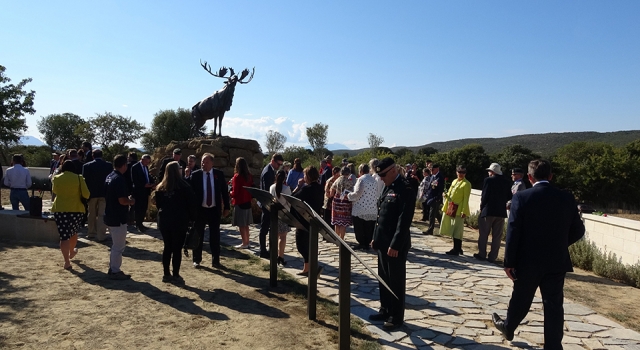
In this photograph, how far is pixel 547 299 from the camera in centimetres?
399

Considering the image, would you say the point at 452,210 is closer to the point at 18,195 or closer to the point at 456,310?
the point at 456,310

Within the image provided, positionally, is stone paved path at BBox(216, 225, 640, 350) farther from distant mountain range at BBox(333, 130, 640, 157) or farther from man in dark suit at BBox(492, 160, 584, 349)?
distant mountain range at BBox(333, 130, 640, 157)

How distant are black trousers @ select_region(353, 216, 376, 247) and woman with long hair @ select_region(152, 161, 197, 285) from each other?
3.42 metres

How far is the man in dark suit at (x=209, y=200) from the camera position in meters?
7.02

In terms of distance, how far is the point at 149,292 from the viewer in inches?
228

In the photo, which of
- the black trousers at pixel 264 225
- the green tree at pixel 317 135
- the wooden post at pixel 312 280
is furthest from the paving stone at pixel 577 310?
the green tree at pixel 317 135

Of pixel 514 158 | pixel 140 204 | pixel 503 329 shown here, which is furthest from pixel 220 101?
pixel 514 158

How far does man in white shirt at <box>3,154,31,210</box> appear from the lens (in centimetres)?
1063

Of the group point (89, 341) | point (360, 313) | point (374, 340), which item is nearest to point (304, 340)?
point (374, 340)

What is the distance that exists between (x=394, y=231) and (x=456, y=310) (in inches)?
59.8

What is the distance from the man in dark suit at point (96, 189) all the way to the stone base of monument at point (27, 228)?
70cm

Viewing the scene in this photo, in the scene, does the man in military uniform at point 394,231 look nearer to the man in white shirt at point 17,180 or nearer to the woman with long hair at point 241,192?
the woman with long hair at point 241,192

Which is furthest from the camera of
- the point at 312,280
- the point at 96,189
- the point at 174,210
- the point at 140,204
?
the point at 140,204

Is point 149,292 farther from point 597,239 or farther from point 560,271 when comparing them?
point 597,239
